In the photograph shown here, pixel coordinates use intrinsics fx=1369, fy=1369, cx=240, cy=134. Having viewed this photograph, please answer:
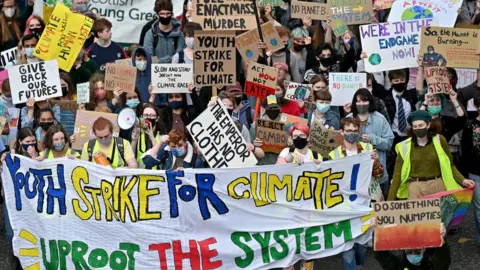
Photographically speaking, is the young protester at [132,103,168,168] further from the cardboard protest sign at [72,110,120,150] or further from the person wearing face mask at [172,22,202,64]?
the person wearing face mask at [172,22,202,64]

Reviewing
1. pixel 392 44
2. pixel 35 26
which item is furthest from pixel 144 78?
pixel 392 44

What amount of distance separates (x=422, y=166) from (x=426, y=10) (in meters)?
3.67

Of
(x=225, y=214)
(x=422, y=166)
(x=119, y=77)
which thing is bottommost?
(x=225, y=214)

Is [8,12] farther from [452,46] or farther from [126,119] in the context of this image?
[452,46]

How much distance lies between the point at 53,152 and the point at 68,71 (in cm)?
258

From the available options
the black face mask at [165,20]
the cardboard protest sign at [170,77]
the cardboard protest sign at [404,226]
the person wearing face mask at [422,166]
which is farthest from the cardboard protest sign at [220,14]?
the cardboard protest sign at [404,226]

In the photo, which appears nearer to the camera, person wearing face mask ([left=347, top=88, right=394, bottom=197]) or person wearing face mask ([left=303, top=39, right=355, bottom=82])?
person wearing face mask ([left=347, top=88, right=394, bottom=197])

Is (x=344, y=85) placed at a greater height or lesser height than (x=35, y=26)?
lesser

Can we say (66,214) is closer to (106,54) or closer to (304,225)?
(304,225)

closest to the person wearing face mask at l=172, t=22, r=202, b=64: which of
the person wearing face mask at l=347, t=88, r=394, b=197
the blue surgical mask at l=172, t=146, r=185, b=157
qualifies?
the person wearing face mask at l=347, t=88, r=394, b=197

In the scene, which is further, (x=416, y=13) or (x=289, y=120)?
(x=416, y=13)

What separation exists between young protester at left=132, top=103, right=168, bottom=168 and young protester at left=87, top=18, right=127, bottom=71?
2176mm

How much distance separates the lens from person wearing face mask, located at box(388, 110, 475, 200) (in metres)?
13.3

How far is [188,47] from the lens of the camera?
15914 mm
